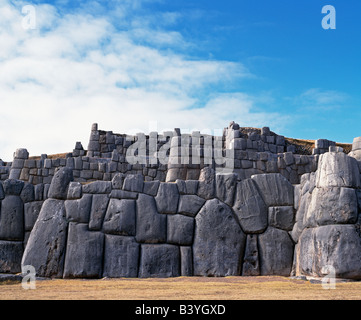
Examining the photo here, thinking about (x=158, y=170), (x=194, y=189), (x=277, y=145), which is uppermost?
(x=277, y=145)

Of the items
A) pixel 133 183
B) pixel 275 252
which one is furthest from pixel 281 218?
pixel 133 183

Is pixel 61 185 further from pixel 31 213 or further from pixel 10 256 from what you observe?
pixel 10 256

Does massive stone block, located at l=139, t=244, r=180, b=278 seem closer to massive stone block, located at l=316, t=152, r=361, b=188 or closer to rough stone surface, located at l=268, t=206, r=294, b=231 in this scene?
rough stone surface, located at l=268, t=206, r=294, b=231

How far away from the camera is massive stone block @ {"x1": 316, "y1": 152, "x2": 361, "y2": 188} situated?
685 centimetres

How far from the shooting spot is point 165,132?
65.8ft

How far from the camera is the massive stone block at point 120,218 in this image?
24.1 feet

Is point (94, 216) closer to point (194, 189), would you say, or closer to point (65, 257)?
point (65, 257)

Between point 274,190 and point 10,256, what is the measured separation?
4.87 meters

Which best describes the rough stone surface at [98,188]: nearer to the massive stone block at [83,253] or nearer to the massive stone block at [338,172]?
the massive stone block at [83,253]

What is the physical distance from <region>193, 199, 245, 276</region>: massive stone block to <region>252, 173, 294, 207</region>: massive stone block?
0.73 meters

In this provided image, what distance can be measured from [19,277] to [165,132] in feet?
44.9

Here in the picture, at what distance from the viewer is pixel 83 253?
7152 millimetres
